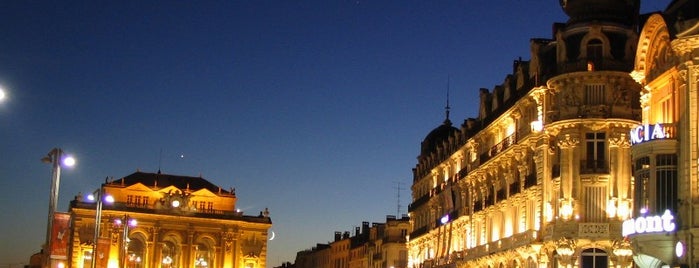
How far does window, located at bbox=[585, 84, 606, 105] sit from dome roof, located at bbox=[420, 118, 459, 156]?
140 ft

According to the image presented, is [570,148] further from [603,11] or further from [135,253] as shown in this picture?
[135,253]

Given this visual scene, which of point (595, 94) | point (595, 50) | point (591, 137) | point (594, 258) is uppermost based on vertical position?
point (595, 50)

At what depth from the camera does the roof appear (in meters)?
131

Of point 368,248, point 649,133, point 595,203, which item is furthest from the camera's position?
point 368,248

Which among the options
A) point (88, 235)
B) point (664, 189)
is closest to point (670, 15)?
point (664, 189)

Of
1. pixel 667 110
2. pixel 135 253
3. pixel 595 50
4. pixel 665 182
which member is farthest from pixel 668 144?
pixel 135 253

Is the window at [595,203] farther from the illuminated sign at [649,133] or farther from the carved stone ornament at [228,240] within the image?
the carved stone ornament at [228,240]

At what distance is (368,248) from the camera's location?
147375 mm

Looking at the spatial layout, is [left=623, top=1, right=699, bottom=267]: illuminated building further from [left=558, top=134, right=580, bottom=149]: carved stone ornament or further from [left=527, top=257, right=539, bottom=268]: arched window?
[left=527, top=257, right=539, bottom=268]: arched window

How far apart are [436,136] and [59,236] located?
68.9m

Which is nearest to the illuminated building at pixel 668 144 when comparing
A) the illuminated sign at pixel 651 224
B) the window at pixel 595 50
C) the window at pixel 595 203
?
the illuminated sign at pixel 651 224

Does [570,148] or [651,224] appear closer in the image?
[651,224]

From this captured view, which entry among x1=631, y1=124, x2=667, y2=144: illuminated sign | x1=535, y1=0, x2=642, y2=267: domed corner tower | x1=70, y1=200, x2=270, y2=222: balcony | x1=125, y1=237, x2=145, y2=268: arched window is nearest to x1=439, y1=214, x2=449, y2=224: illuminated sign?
x1=535, y1=0, x2=642, y2=267: domed corner tower

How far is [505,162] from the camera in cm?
7594
